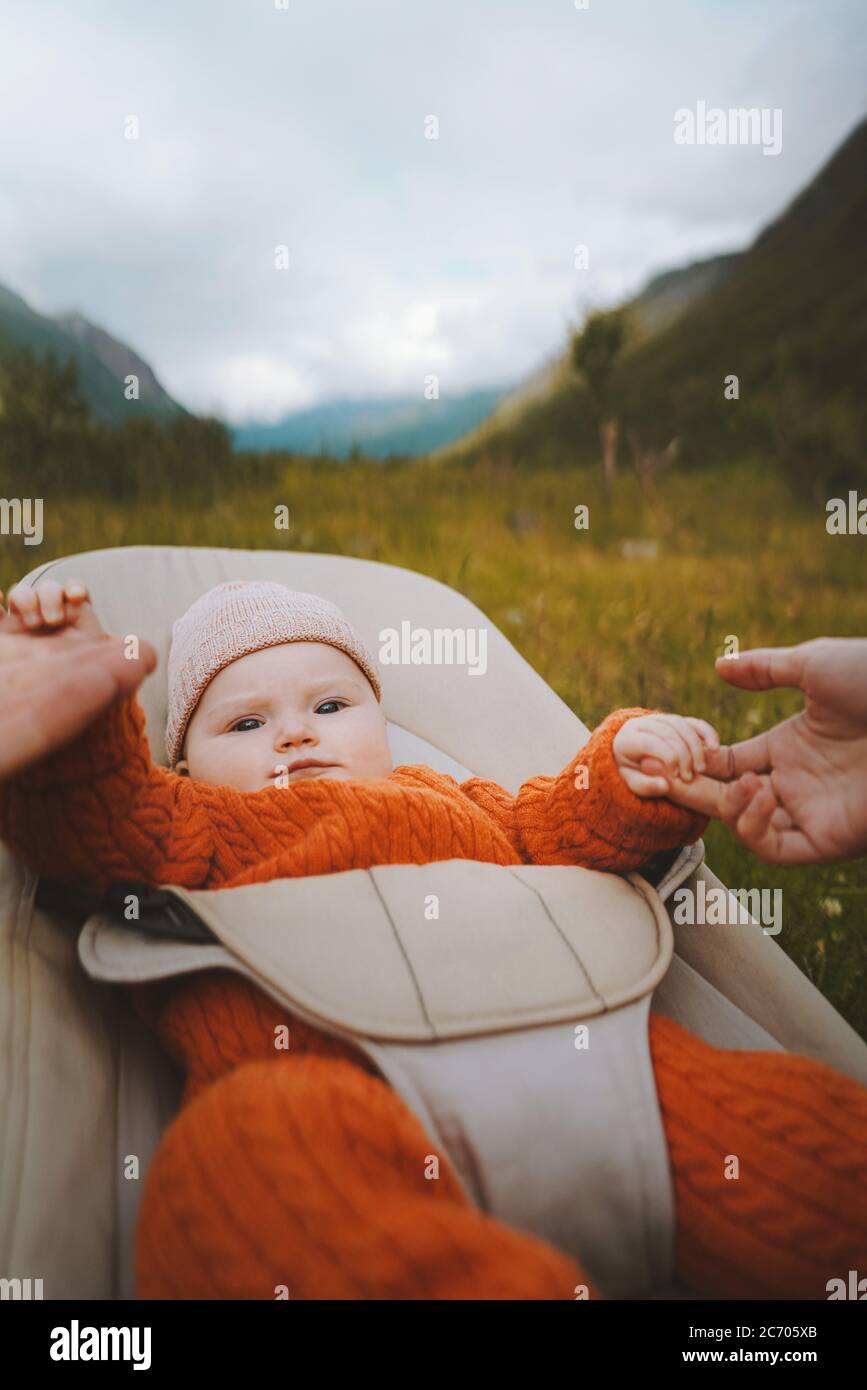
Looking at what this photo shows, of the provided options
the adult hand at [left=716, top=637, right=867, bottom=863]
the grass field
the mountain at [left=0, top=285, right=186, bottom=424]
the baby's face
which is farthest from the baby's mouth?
the mountain at [left=0, top=285, right=186, bottom=424]

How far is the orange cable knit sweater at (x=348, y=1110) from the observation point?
0.71m

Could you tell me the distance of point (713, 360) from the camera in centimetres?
934

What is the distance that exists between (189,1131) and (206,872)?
14.7 inches

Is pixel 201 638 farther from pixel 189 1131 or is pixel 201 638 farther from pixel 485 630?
pixel 189 1131

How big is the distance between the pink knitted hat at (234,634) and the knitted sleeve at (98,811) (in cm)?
29

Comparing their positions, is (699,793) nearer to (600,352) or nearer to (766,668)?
(766,668)

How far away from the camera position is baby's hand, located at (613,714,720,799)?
110 centimetres

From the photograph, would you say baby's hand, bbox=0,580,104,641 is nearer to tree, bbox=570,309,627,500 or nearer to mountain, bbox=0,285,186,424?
mountain, bbox=0,285,186,424

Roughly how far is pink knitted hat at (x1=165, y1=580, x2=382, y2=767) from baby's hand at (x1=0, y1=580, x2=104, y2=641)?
1.23 ft

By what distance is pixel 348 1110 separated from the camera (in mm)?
800

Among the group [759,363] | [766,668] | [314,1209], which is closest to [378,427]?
[766,668]

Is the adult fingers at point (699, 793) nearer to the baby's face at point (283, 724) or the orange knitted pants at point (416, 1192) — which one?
the orange knitted pants at point (416, 1192)

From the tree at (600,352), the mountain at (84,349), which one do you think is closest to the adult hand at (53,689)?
the mountain at (84,349)
